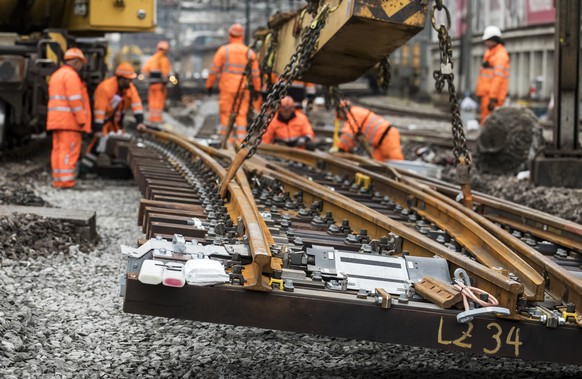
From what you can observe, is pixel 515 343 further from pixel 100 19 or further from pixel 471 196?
pixel 100 19

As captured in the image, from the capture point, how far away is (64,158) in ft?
38.1

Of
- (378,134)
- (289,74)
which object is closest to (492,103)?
(378,134)

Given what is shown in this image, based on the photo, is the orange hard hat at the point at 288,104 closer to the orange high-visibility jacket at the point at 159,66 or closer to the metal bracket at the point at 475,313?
the metal bracket at the point at 475,313

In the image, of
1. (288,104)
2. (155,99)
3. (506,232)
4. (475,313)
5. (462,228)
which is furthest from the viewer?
(155,99)

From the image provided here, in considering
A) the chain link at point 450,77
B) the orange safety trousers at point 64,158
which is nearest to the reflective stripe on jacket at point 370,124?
the orange safety trousers at point 64,158

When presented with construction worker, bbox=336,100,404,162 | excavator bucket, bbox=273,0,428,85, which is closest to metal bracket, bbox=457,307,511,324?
excavator bucket, bbox=273,0,428,85

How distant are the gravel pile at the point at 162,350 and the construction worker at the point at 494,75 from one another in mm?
11048

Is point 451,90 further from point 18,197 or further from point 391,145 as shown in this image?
point 391,145

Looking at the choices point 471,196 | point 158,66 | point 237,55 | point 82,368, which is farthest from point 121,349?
point 158,66

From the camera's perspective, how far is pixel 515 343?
13.8 feet

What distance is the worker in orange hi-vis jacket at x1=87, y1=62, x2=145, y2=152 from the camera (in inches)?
513

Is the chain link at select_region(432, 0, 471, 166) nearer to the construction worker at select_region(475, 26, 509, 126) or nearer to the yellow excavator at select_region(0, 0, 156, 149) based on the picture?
the yellow excavator at select_region(0, 0, 156, 149)

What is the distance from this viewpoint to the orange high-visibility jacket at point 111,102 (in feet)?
42.8

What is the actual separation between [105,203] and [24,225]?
319cm
